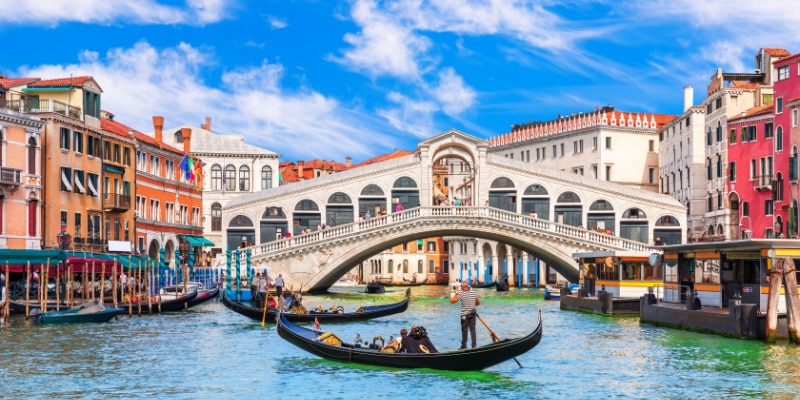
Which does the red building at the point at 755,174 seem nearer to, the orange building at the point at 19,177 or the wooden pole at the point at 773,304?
the wooden pole at the point at 773,304

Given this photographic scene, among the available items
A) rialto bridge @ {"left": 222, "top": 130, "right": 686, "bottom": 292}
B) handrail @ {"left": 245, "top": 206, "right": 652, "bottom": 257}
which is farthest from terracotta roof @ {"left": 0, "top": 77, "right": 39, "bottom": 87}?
rialto bridge @ {"left": 222, "top": 130, "right": 686, "bottom": 292}

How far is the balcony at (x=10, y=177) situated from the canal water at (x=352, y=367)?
4.44 meters

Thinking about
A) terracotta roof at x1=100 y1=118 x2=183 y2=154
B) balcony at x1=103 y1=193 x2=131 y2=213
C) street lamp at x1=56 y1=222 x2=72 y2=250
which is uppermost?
terracotta roof at x1=100 y1=118 x2=183 y2=154

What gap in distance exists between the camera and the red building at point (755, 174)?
42.2 meters

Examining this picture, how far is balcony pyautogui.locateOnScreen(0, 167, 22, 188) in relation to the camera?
2948 cm

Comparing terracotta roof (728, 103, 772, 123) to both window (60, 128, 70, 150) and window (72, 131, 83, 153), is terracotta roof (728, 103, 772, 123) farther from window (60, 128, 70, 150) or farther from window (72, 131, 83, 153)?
window (60, 128, 70, 150)

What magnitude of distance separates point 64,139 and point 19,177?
275cm

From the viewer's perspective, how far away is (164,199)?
1668 inches

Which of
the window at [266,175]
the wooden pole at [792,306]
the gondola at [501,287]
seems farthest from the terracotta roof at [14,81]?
the wooden pole at [792,306]

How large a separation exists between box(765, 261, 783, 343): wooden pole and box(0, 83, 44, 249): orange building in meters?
18.7

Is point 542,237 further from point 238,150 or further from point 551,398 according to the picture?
point 551,398

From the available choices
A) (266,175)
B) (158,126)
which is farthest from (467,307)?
(266,175)

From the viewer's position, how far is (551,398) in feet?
51.2

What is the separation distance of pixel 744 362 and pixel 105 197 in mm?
22328
